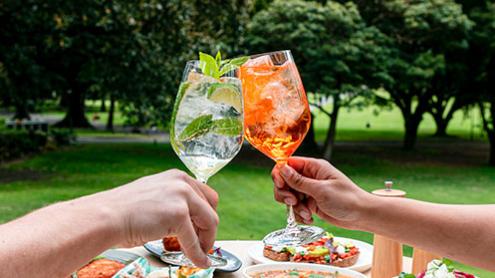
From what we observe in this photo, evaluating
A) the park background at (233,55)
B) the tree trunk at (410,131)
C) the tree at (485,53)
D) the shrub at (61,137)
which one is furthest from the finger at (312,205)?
the tree trunk at (410,131)

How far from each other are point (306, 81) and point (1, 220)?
282 inches

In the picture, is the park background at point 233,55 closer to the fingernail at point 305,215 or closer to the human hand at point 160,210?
the fingernail at point 305,215

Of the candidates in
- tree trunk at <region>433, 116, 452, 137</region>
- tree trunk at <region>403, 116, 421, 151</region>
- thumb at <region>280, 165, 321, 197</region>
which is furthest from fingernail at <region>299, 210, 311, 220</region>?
tree trunk at <region>433, 116, 452, 137</region>

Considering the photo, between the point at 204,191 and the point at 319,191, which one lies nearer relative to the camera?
the point at 204,191

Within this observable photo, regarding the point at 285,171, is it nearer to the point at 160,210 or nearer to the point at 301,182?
the point at 301,182

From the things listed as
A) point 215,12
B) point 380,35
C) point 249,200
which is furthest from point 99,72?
point 380,35

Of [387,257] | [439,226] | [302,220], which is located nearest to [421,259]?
[387,257]

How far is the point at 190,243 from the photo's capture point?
1.24 m

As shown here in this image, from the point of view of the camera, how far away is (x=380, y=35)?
14180mm

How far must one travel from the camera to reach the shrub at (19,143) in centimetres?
1602

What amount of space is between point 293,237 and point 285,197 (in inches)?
5.1

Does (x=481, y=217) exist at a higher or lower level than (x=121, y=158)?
higher

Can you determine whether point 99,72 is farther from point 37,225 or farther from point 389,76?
point 37,225

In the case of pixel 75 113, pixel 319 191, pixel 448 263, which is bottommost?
pixel 75 113
